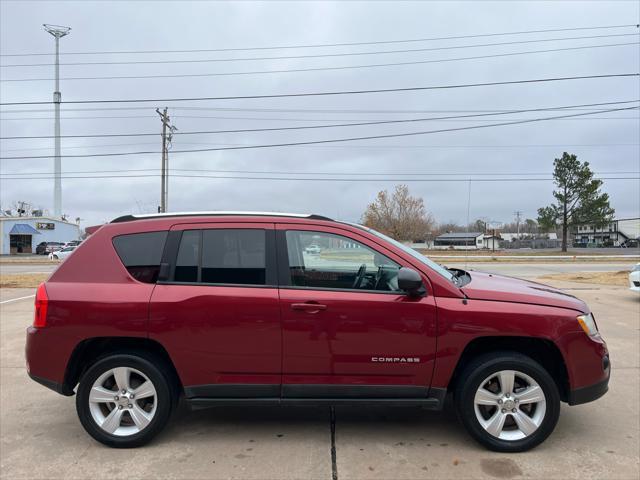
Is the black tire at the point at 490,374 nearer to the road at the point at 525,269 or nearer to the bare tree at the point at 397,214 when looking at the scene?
the road at the point at 525,269

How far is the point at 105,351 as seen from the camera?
3639mm

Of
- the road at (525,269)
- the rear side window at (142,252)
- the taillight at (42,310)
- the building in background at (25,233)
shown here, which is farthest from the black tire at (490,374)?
the building in background at (25,233)

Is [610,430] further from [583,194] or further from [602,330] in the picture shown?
[583,194]

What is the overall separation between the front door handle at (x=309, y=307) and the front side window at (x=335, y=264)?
0.55ft

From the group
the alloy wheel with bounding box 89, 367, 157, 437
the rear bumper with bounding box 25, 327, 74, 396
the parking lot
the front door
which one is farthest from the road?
the rear bumper with bounding box 25, 327, 74, 396

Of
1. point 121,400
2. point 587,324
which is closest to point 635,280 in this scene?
point 587,324

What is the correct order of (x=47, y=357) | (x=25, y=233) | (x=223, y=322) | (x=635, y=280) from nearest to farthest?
(x=223, y=322), (x=47, y=357), (x=635, y=280), (x=25, y=233)

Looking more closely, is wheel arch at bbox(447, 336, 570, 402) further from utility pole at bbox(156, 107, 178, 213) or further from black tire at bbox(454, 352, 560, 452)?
utility pole at bbox(156, 107, 178, 213)

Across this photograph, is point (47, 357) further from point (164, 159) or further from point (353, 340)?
point (164, 159)

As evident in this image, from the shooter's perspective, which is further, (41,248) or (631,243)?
(631,243)

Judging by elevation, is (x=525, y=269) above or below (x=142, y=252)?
below

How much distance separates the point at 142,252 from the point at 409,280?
208 centimetres

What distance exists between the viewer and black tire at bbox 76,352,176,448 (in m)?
3.47

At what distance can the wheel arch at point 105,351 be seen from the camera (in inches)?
140
